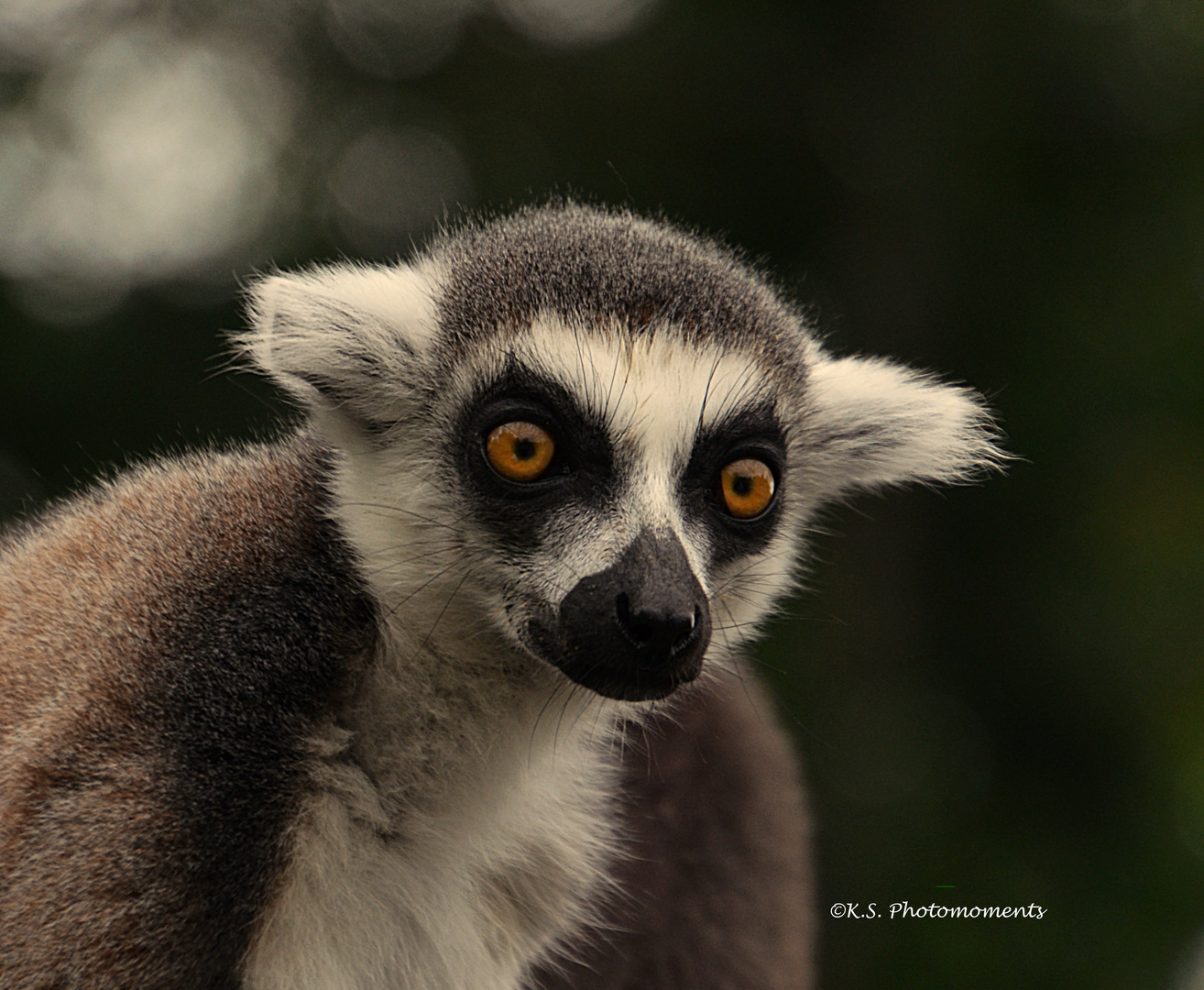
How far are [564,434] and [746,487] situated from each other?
1.74 feet

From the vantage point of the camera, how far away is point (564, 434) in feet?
9.45

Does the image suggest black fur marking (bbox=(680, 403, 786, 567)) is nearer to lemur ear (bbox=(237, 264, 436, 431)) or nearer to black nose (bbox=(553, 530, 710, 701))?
black nose (bbox=(553, 530, 710, 701))

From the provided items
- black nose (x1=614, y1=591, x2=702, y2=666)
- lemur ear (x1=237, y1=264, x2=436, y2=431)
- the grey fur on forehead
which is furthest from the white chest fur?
the grey fur on forehead

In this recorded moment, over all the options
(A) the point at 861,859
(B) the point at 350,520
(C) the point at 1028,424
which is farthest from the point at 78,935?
(C) the point at 1028,424

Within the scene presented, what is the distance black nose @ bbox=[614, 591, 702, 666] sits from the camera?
2.54 meters

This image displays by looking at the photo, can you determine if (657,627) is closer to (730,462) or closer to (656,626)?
(656,626)

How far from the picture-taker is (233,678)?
2.70 m

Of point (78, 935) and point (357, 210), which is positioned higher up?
point (357, 210)

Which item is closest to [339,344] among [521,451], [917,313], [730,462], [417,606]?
[521,451]

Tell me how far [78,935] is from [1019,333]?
274 inches

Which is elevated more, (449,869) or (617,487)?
(617,487)

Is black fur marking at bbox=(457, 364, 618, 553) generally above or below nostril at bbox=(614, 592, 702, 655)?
above

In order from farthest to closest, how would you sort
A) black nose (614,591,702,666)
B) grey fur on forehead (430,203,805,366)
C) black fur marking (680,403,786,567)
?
grey fur on forehead (430,203,805,366)
black fur marking (680,403,786,567)
black nose (614,591,702,666)

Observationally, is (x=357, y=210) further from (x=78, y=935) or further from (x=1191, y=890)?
(x=1191, y=890)
